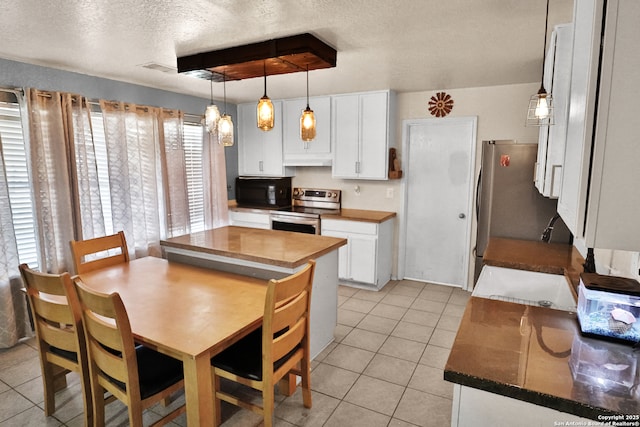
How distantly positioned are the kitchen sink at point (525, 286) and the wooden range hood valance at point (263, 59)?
1802mm

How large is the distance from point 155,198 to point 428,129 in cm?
319

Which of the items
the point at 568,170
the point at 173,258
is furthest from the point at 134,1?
the point at 568,170

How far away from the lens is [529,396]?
3.25 ft

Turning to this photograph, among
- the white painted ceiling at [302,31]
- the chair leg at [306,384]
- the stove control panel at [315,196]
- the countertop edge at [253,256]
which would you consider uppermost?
the white painted ceiling at [302,31]

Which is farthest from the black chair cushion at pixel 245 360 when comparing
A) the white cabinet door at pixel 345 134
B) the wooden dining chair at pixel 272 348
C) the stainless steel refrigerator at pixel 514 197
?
the white cabinet door at pixel 345 134

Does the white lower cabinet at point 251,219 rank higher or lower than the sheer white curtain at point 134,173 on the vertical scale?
lower

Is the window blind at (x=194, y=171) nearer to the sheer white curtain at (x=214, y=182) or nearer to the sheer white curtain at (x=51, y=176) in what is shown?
the sheer white curtain at (x=214, y=182)

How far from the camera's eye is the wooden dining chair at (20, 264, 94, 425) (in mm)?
1805

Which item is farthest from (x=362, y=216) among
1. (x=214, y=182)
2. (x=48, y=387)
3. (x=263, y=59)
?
(x=48, y=387)

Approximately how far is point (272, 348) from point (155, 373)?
0.60m

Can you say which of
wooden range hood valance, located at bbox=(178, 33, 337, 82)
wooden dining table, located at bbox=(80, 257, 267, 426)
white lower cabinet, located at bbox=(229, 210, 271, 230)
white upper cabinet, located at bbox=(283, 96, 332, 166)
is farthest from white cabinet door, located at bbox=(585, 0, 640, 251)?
white lower cabinet, located at bbox=(229, 210, 271, 230)

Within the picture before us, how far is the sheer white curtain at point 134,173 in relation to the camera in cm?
350

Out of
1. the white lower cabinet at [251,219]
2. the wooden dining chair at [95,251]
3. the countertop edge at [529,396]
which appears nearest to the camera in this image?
the countertop edge at [529,396]

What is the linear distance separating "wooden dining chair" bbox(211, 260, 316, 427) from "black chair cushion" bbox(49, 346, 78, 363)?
0.78m
